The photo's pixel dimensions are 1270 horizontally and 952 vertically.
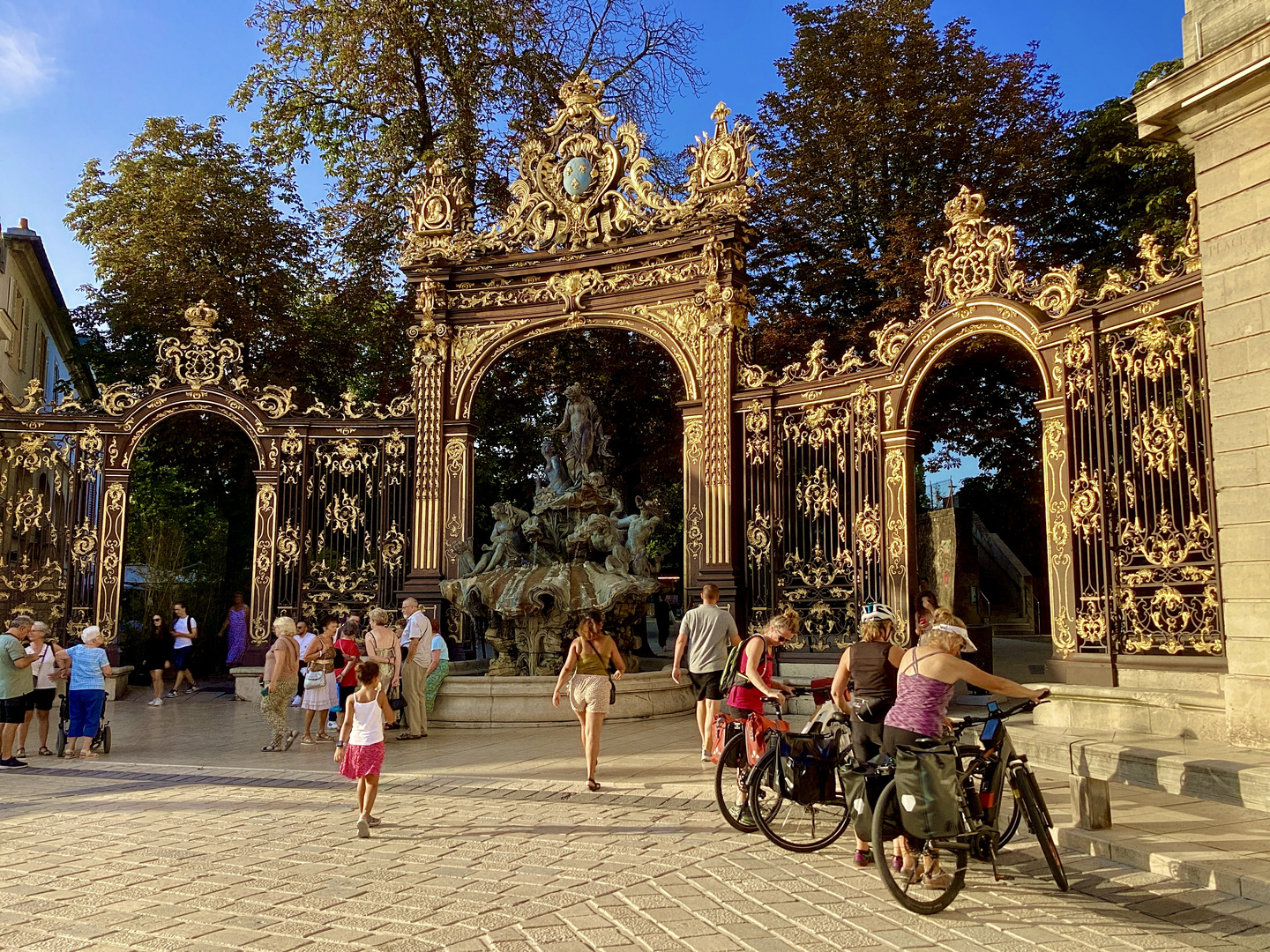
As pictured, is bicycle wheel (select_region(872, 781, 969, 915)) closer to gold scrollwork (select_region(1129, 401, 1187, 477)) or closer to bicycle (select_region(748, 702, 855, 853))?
bicycle (select_region(748, 702, 855, 853))

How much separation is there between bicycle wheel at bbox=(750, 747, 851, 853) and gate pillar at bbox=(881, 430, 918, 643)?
614 cm

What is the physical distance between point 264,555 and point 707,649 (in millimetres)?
8924

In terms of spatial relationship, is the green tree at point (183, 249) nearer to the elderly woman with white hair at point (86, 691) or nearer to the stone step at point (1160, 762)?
the elderly woman with white hair at point (86, 691)

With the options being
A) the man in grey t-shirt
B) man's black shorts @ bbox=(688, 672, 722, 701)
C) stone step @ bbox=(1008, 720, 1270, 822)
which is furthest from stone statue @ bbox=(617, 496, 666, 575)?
stone step @ bbox=(1008, 720, 1270, 822)

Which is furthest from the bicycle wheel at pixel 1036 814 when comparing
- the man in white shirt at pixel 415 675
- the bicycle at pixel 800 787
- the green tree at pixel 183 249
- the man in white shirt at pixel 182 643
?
the green tree at pixel 183 249

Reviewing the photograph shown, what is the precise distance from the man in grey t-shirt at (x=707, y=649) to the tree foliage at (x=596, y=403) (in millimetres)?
9391

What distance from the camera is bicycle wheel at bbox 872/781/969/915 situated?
5121 mm

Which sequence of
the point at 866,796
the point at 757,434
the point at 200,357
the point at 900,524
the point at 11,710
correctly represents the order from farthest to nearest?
1. the point at 200,357
2. the point at 757,434
3. the point at 900,524
4. the point at 11,710
5. the point at 866,796

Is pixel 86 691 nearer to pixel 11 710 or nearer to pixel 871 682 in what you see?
pixel 11 710

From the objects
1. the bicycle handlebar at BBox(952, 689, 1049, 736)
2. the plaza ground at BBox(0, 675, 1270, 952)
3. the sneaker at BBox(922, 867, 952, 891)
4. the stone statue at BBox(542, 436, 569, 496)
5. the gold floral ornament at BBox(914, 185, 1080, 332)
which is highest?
the gold floral ornament at BBox(914, 185, 1080, 332)

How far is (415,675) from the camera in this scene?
1177cm

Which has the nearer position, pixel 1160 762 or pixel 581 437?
pixel 1160 762

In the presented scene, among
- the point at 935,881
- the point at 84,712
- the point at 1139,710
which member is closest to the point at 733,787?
the point at 935,881

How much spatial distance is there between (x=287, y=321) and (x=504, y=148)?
18.6ft
